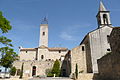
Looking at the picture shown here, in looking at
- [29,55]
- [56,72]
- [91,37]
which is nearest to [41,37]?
[29,55]

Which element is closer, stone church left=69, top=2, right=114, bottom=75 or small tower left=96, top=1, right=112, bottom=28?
stone church left=69, top=2, right=114, bottom=75

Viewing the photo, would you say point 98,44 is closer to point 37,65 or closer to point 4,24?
point 37,65

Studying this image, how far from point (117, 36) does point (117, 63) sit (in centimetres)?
267

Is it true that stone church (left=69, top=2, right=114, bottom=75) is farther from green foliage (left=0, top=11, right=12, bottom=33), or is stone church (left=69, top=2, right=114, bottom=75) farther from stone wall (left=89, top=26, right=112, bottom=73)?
green foliage (left=0, top=11, right=12, bottom=33)

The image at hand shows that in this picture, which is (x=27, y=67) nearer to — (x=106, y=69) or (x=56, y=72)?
(x=56, y=72)

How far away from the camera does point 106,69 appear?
621 inches

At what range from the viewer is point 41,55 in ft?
134

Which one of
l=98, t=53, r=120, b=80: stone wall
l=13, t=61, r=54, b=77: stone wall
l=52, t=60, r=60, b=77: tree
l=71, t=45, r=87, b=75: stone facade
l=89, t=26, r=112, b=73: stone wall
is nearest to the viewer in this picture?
l=98, t=53, r=120, b=80: stone wall

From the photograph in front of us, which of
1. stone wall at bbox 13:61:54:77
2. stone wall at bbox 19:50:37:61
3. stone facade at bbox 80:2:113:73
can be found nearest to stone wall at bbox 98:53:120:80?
stone facade at bbox 80:2:113:73

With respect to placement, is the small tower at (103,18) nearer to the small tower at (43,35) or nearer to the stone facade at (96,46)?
the stone facade at (96,46)

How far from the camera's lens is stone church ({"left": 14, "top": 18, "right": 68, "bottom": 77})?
33.1 meters

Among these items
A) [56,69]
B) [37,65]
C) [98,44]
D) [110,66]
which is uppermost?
[98,44]

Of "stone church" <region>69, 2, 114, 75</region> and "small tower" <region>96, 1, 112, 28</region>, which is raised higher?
"small tower" <region>96, 1, 112, 28</region>

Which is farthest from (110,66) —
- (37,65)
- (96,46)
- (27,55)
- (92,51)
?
(27,55)
